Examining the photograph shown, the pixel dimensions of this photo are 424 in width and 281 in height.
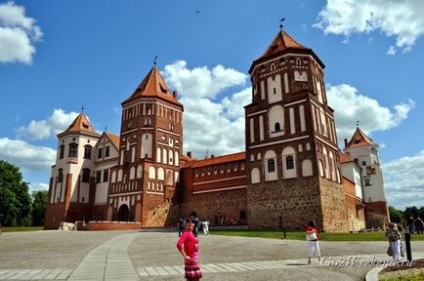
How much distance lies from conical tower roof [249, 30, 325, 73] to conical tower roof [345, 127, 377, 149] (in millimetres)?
28491

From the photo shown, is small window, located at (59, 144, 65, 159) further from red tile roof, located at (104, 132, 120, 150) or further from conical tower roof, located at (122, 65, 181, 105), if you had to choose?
conical tower roof, located at (122, 65, 181, 105)

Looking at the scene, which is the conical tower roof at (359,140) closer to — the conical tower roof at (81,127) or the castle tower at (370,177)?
the castle tower at (370,177)

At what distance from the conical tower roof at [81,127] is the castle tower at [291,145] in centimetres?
3004

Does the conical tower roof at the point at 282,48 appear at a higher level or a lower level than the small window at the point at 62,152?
higher

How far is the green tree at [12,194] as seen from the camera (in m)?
50.0

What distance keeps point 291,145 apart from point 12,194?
41.5 m

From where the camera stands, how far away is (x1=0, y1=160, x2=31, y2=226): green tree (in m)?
50.0

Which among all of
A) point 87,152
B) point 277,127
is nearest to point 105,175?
point 87,152

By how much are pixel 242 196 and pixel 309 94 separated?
50.8 feet

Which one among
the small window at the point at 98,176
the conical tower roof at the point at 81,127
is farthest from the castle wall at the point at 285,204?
the conical tower roof at the point at 81,127

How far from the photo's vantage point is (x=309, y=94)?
34.9 metres

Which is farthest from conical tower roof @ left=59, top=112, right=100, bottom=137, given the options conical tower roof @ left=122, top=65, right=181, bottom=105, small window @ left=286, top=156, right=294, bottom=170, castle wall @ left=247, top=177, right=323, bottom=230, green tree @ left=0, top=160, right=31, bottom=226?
small window @ left=286, top=156, right=294, bottom=170

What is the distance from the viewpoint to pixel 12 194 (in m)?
50.8

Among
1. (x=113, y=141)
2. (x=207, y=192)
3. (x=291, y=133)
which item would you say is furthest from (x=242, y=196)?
(x=113, y=141)
